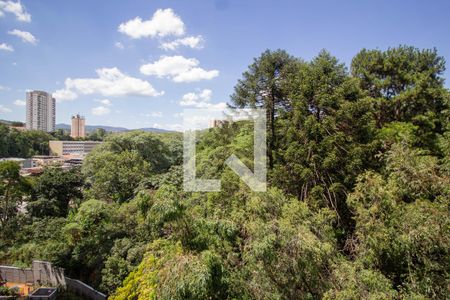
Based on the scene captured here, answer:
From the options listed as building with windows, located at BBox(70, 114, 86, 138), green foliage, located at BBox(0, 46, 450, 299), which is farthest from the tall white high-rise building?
green foliage, located at BBox(0, 46, 450, 299)

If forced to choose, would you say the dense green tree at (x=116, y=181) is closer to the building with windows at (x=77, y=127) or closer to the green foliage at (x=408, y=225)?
the green foliage at (x=408, y=225)

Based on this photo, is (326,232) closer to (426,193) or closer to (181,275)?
(426,193)

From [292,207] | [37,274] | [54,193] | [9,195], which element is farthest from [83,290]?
[292,207]

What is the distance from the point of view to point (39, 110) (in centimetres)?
9181

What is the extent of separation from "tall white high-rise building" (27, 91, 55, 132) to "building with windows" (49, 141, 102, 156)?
25.7m

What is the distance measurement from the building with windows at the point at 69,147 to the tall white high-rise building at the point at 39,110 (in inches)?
1012

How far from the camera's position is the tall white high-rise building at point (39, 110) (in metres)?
89.1

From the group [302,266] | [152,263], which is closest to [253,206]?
[302,266]

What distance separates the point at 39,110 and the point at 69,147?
30.3 meters

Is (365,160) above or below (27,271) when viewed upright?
above

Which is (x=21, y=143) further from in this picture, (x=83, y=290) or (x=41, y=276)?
(x=83, y=290)

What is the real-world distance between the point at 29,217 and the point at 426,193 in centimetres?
1758

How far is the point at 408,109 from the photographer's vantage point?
14.0 meters

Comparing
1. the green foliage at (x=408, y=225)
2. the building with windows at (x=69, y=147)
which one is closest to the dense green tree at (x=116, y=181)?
the green foliage at (x=408, y=225)
